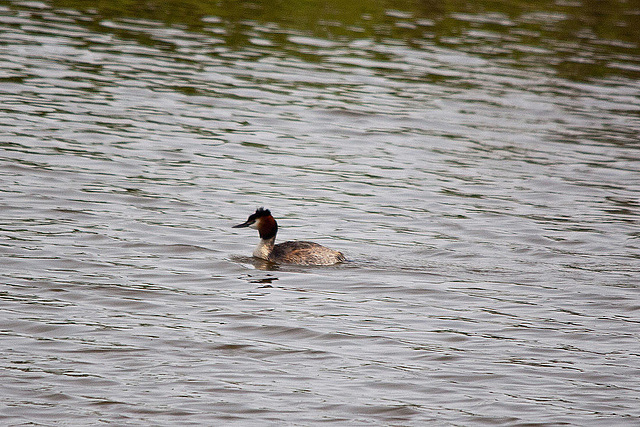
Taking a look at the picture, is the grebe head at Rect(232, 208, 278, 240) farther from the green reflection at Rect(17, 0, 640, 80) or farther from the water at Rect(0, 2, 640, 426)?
the green reflection at Rect(17, 0, 640, 80)

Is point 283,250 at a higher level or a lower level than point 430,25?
lower

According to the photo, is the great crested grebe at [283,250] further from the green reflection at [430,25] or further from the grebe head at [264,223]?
the green reflection at [430,25]

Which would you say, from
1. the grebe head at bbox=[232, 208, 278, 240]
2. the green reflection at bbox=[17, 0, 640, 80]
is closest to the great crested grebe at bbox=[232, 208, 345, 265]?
the grebe head at bbox=[232, 208, 278, 240]

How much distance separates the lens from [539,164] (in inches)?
784

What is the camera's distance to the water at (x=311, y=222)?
934cm

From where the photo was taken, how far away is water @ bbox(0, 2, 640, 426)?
934 cm

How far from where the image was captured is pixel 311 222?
51.3ft

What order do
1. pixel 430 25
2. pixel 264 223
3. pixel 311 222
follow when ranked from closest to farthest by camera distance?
pixel 264 223 < pixel 311 222 < pixel 430 25

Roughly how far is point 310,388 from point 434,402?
1.19 meters

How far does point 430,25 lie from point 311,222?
18973 millimetres

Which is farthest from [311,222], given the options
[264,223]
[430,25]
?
[430,25]

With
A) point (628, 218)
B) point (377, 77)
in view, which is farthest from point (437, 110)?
point (628, 218)

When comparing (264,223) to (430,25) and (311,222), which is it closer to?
(311,222)

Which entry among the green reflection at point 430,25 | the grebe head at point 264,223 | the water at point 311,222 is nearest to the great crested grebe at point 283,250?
the grebe head at point 264,223
